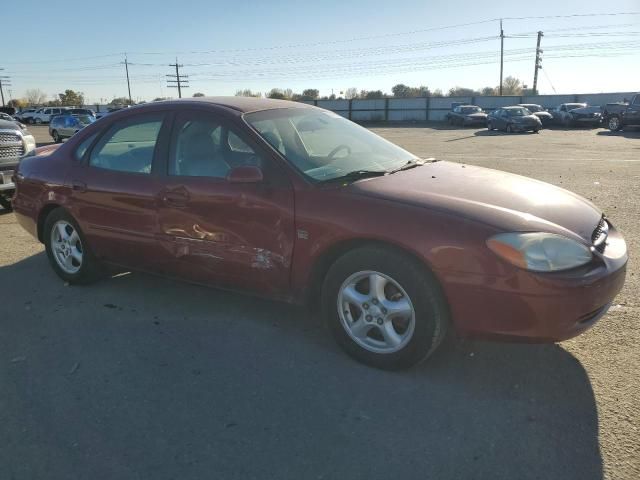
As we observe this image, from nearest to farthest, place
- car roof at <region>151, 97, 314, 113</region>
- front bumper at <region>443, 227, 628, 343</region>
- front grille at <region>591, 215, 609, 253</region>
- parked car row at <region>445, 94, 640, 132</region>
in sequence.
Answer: front bumper at <region>443, 227, 628, 343</region>
front grille at <region>591, 215, 609, 253</region>
car roof at <region>151, 97, 314, 113</region>
parked car row at <region>445, 94, 640, 132</region>

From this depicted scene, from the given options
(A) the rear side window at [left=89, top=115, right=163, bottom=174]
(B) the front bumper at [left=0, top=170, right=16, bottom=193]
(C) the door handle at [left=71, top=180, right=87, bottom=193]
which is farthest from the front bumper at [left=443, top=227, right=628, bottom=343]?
(B) the front bumper at [left=0, top=170, right=16, bottom=193]

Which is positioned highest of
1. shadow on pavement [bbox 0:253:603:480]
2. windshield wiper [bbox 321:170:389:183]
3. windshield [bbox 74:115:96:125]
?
windshield [bbox 74:115:96:125]

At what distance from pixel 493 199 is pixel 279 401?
173 cm

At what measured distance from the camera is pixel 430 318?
9.83 feet

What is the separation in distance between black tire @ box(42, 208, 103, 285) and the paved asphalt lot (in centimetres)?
41

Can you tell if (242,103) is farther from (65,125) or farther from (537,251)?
(65,125)

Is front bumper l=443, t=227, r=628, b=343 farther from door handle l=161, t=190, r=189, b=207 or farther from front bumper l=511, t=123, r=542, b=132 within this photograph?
front bumper l=511, t=123, r=542, b=132

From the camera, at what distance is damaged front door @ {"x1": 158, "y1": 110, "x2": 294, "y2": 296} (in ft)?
11.4

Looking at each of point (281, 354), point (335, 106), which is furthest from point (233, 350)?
point (335, 106)

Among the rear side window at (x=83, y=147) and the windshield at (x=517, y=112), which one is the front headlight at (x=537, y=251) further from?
the windshield at (x=517, y=112)

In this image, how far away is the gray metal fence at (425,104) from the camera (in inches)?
1700

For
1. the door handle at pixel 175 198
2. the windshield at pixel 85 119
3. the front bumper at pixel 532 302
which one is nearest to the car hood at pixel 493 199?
the front bumper at pixel 532 302

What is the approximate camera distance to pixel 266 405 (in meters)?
2.93

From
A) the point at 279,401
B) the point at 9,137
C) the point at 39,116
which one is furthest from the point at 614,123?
the point at 39,116
